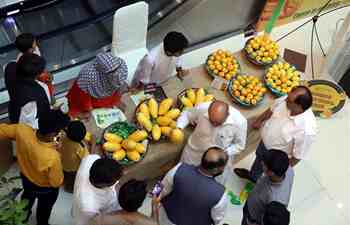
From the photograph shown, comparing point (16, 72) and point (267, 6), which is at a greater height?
point (16, 72)

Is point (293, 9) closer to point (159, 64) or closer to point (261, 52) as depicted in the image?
point (261, 52)

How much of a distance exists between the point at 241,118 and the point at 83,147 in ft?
4.16

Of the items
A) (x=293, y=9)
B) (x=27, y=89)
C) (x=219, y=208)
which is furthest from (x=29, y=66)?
(x=293, y=9)

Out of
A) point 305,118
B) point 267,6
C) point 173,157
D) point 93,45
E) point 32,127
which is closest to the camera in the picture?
point 32,127

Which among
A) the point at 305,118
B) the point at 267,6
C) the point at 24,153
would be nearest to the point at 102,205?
the point at 24,153

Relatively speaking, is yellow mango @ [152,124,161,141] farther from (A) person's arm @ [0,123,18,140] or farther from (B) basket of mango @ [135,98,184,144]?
(A) person's arm @ [0,123,18,140]

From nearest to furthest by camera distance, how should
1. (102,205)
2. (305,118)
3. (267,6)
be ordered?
(102,205)
(305,118)
(267,6)

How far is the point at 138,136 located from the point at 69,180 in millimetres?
748

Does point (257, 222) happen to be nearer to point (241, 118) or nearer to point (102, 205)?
point (241, 118)

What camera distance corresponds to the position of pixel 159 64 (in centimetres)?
446

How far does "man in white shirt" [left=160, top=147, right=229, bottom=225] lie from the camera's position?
3393 millimetres

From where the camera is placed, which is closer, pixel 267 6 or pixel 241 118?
pixel 241 118

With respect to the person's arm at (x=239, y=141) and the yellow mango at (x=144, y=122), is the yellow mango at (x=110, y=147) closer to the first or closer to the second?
the yellow mango at (x=144, y=122)

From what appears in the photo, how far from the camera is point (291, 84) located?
4.77m
